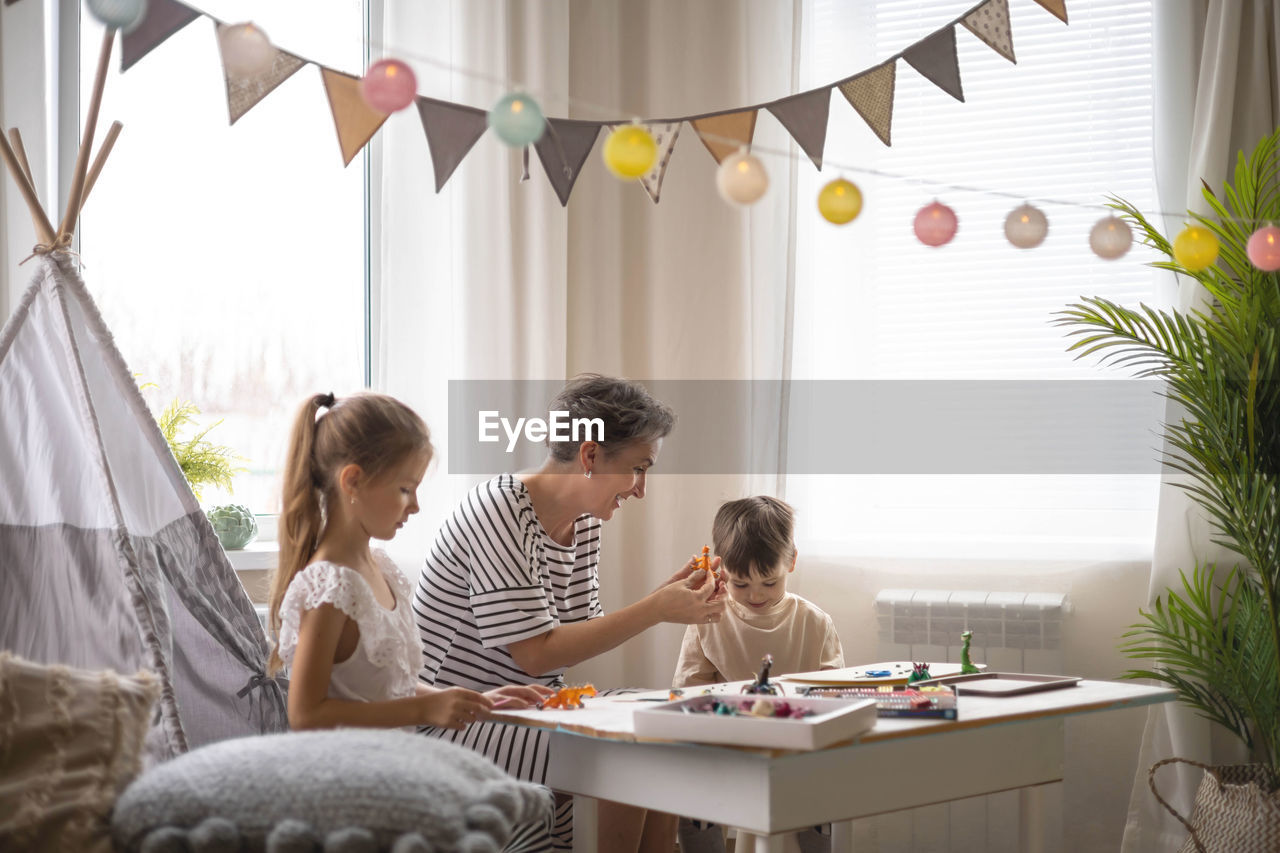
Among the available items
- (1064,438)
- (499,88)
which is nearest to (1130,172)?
(1064,438)

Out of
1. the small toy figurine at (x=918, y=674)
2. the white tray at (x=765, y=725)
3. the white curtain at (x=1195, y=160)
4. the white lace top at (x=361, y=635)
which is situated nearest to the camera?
the white tray at (x=765, y=725)

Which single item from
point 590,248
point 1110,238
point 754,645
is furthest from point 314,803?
point 590,248

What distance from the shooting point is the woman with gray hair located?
2.21 m

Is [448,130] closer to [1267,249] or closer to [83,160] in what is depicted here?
[83,160]

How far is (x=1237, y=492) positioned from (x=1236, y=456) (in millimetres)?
81

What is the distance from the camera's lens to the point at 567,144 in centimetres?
244

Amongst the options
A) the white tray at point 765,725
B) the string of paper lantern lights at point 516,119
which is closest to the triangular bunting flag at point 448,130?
the string of paper lantern lights at point 516,119

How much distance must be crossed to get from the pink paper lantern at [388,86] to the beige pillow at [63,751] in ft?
2.87

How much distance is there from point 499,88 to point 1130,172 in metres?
1.64

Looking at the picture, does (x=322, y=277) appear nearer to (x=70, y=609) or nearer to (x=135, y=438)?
(x=135, y=438)

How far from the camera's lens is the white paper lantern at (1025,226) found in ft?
6.86

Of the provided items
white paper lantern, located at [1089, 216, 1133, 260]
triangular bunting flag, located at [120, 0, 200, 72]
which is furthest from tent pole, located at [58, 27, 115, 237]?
white paper lantern, located at [1089, 216, 1133, 260]

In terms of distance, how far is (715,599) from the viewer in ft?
7.64

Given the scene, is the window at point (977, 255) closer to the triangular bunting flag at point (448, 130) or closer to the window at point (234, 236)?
the triangular bunting flag at point (448, 130)
